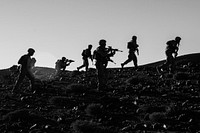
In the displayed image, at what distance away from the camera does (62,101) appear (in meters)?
18.0

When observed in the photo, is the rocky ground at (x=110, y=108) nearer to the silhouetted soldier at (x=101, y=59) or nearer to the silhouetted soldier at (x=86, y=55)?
the silhouetted soldier at (x=101, y=59)

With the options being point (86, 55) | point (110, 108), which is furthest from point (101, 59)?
point (86, 55)

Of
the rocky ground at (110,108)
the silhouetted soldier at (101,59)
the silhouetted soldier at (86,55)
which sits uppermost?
the silhouetted soldier at (86,55)

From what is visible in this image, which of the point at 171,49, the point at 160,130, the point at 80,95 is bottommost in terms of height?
the point at 160,130

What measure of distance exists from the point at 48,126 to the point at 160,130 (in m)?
4.06

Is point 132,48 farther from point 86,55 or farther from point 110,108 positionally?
point 110,108

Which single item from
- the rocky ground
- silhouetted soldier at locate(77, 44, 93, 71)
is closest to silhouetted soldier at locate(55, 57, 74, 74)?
silhouetted soldier at locate(77, 44, 93, 71)

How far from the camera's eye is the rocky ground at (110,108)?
1387 centimetres

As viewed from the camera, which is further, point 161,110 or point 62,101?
point 62,101

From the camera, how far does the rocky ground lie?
1387 cm

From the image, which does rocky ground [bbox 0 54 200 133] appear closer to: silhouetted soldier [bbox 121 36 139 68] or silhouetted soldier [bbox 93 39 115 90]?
silhouetted soldier [bbox 93 39 115 90]

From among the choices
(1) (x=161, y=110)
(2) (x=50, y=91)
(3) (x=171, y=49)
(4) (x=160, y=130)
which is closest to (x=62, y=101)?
(2) (x=50, y=91)

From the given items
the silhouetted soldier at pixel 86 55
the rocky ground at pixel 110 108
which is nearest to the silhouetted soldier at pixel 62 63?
the silhouetted soldier at pixel 86 55

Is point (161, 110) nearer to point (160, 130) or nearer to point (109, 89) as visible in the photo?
point (160, 130)
